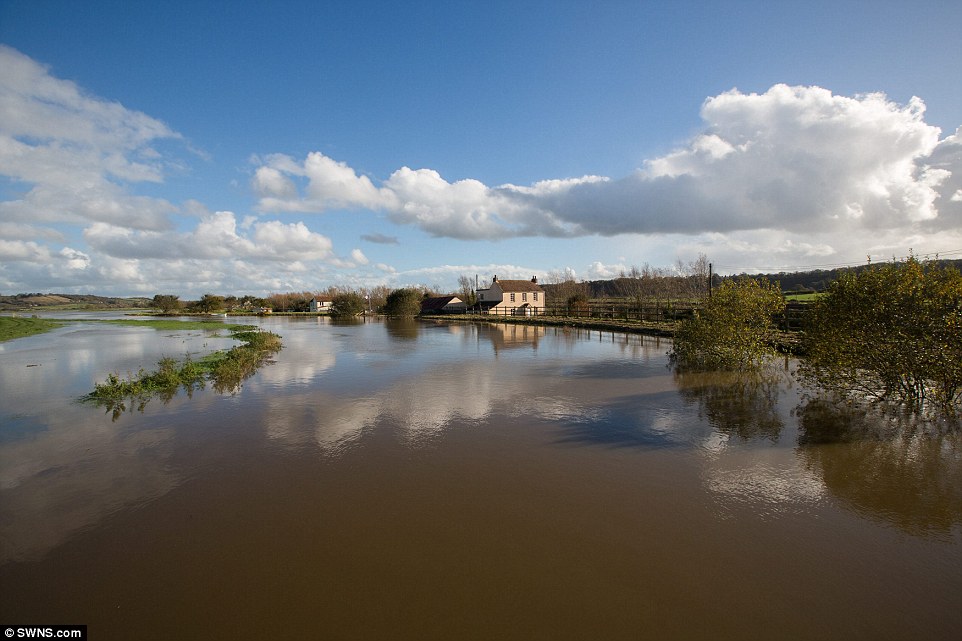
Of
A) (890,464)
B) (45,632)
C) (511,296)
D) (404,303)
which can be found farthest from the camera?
(404,303)

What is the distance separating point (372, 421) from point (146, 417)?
595cm

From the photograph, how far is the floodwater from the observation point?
13.2 feet

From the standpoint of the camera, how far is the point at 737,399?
11.5m

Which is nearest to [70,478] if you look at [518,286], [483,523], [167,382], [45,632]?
[45,632]

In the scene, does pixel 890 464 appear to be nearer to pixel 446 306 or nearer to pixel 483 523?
pixel 483 523

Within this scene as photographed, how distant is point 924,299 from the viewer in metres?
8.70

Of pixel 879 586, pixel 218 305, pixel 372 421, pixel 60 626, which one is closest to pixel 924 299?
pixel 879 586

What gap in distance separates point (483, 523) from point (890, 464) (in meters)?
6.91

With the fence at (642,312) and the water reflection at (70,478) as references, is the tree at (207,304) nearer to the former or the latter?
the fence at (642,312)

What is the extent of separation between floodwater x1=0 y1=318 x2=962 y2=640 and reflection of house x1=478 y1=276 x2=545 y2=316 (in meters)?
48.5

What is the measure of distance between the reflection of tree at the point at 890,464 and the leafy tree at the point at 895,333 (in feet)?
2.69

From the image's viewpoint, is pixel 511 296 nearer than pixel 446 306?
Yes

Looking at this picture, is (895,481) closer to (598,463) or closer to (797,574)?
(797,574)

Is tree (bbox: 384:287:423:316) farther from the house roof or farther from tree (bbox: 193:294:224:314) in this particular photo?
tree (bbox: 193:294:224:314)
